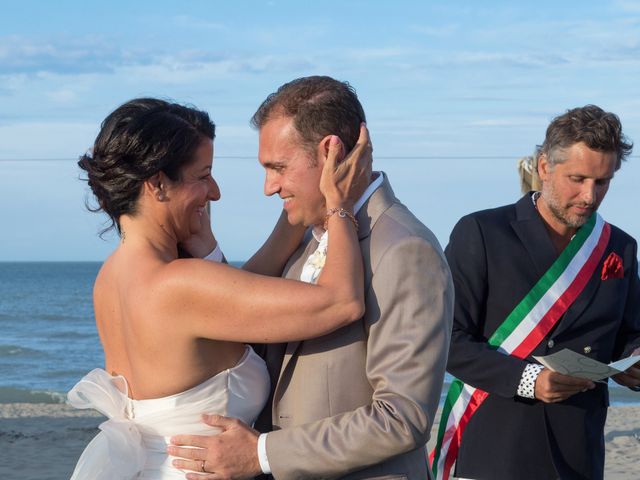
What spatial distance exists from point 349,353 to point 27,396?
20598 millimetres

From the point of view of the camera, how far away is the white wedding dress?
3250 millimetres

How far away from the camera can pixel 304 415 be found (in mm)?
3129

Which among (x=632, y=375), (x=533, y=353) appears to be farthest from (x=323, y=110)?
(x=632, y=375)

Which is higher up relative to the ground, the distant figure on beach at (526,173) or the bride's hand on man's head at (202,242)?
the distant figure on beach at (526,173)

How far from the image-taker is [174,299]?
3.09m

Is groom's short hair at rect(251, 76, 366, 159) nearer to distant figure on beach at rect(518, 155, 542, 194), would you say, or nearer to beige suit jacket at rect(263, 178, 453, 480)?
beige suit jacket at rect(263, 178, 453, 480)

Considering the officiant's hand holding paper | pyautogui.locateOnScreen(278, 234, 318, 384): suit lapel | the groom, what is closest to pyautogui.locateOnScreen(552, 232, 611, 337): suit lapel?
the officiant's hand holding paper

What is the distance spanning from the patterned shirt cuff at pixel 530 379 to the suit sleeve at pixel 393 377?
131 centimetres

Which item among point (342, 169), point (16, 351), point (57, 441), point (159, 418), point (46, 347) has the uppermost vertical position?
point (342, 169)

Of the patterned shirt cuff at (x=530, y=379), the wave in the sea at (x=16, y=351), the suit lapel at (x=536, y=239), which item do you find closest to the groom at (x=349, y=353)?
the patterned shirt cuff at (x=530, y=379)

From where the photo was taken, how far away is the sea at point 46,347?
75.8 ft

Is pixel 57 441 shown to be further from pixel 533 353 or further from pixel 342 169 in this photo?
pixel 342 169

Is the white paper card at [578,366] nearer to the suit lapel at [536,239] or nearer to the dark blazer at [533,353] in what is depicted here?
the dark blazer at [533,353]

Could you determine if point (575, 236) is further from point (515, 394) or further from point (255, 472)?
point (255, 472)
